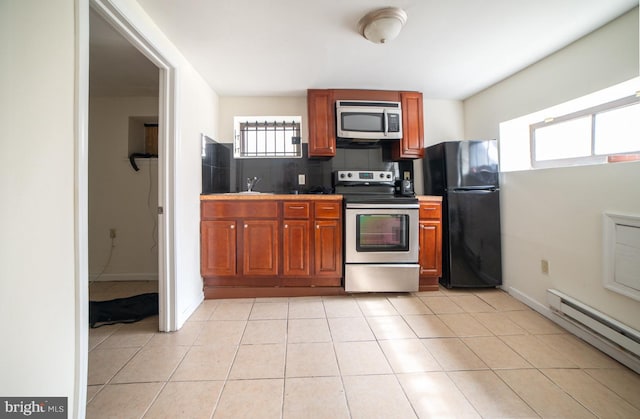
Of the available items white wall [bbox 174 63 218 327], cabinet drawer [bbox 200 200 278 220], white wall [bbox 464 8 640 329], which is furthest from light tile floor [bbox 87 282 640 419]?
cabinet drawer [bbox 200 200 278 220]

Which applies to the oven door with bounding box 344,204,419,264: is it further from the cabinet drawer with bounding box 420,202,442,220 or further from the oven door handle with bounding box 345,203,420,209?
the cabinet drawer with bounding box 420,202,442,220

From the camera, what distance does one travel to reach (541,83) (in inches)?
80.9

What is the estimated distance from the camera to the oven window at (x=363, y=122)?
2.63 m

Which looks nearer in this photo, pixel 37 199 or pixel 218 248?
pixel 37 199

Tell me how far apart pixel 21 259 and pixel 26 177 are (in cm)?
28

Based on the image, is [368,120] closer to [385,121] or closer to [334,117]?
[385,121]

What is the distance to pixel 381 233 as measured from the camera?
Answer: 2416 millimetres

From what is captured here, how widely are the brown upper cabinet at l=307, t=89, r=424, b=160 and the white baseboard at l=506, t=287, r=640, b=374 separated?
68.6 inches

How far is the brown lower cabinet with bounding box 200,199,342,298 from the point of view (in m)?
2.33

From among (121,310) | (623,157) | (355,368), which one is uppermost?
(623,157)

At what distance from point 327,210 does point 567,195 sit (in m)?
1.86

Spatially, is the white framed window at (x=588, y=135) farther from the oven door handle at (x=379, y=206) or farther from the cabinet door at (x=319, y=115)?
the cabinet door at (x=319, y=115)

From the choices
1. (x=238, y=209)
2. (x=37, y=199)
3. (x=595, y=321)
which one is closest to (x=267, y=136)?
(x=238, y=209)

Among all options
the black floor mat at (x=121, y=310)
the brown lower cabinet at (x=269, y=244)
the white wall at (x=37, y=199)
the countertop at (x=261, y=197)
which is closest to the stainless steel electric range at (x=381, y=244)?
the brown lower cabinet at (x=269, y=244)
